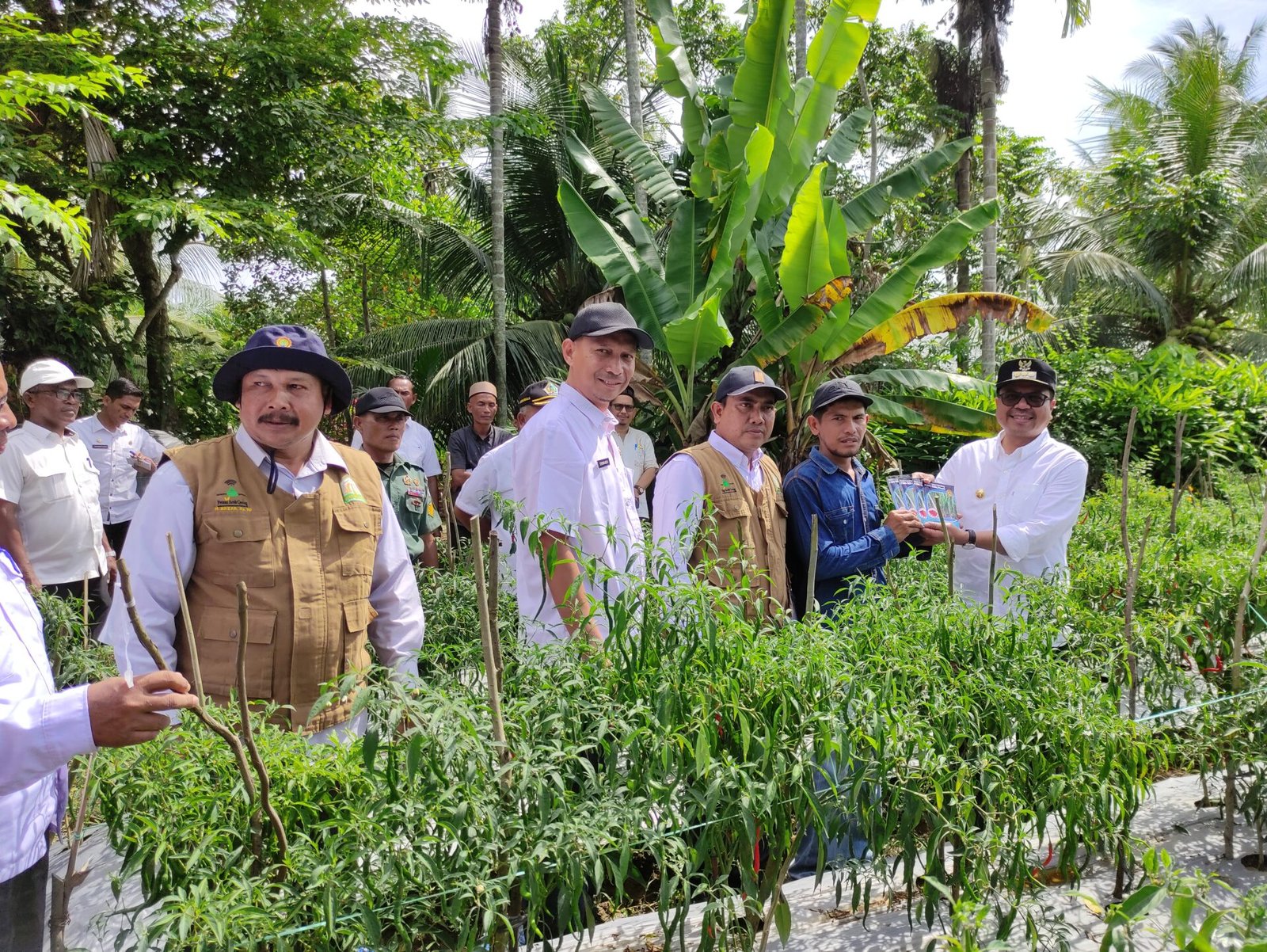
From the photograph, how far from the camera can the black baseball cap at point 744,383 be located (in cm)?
374

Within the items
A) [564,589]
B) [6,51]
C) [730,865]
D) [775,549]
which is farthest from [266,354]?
[6,51]

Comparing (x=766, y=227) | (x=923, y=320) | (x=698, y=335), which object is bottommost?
(x=698, y=335)

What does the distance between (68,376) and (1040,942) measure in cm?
549

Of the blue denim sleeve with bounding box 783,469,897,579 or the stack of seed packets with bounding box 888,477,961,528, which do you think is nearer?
the blue denim sleeve with bounding box 783,469,897,579

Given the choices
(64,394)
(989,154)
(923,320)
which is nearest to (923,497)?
(64,394)

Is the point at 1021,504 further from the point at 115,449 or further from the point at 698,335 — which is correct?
the point at 115,449

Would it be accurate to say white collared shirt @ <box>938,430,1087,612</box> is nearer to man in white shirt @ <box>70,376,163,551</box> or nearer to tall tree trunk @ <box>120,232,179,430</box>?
man in white shirt @ <box>70,376,163,551</box>

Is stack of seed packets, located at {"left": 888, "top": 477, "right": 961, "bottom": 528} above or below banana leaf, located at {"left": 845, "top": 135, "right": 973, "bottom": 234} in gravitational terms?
below

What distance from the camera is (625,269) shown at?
8.05 m

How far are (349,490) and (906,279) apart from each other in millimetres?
6006

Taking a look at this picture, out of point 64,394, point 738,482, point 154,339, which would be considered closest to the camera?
point 738,482

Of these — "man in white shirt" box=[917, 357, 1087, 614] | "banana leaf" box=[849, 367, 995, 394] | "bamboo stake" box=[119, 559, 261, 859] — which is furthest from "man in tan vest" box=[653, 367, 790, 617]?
"banana leaf" box=[849, 367, 995, 394]

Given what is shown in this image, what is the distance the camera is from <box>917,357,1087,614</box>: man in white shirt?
3.94 meters

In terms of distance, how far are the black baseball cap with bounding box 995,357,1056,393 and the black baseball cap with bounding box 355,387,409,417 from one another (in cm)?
294
